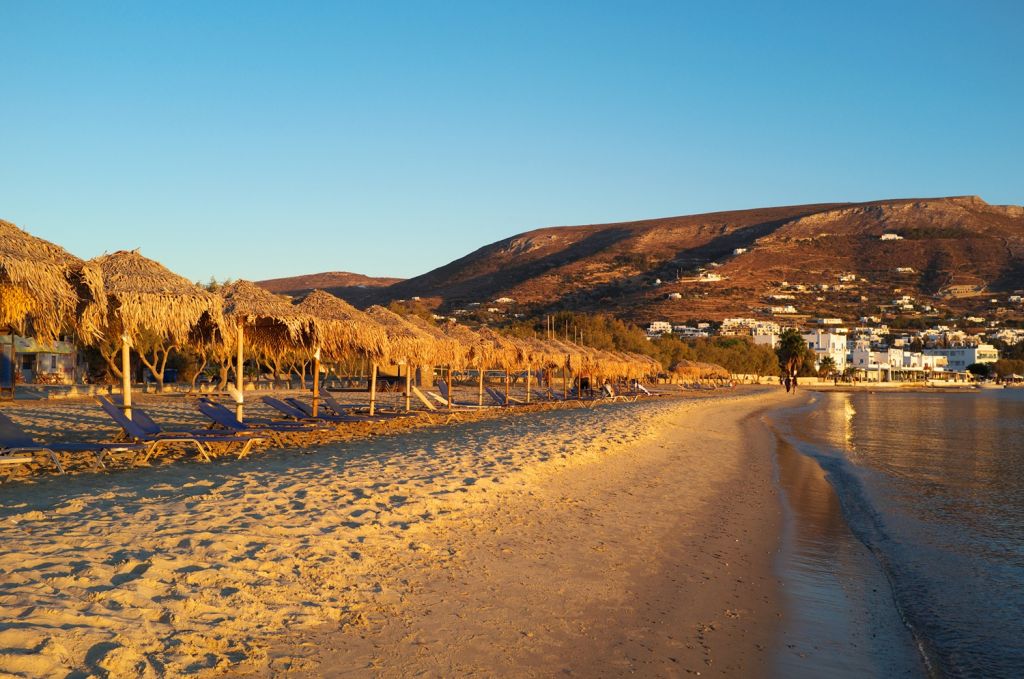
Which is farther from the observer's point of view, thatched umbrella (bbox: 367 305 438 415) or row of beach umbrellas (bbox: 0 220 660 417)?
thatched umbrella (bbox: 367 305 438 415)

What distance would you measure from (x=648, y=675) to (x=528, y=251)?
364 ft

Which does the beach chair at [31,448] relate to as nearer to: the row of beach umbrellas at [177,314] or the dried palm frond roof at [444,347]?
the row of beach umbrellas at [177,314]

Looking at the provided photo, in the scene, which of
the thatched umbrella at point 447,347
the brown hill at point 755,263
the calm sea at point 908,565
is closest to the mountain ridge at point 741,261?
the brown hill at point 755,263

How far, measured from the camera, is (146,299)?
8.88m

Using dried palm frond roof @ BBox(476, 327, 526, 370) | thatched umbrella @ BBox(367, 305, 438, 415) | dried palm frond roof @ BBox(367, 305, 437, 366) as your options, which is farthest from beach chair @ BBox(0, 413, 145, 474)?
dried palm frond roof @ BBox(476, 327, 526, 370)

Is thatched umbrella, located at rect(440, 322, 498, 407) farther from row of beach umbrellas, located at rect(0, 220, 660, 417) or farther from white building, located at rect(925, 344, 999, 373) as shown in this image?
white building, located at rect(925, 344, 999, 373)

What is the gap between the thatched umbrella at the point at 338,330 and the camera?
12406mm

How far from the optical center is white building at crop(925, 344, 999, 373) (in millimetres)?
89938

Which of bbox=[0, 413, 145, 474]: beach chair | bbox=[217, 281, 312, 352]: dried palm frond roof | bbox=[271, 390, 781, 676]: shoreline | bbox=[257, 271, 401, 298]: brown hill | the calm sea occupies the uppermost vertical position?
bbox=[257, 271, 401, 298]: brown hill

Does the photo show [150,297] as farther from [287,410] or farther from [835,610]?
[835,610]

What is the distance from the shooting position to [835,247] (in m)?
102

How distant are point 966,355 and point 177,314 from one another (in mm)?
102959

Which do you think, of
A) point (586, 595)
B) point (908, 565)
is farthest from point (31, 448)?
point (908, 565)

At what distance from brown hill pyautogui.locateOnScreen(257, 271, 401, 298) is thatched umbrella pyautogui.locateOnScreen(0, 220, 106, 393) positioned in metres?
96.6
